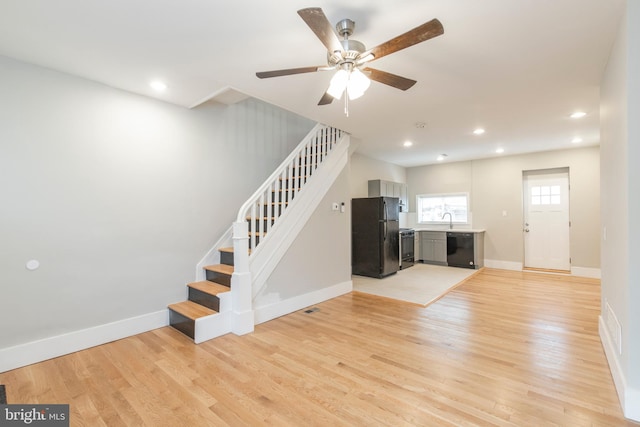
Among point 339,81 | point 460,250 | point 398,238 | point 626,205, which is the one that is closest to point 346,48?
point 339,81

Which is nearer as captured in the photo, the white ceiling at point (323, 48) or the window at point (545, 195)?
the white ceiling at point (323, 48)

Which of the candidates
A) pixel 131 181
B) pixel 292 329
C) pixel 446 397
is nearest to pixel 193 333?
pixel 292 329

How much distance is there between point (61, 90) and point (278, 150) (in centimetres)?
258

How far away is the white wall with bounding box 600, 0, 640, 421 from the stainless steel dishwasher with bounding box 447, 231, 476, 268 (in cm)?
423

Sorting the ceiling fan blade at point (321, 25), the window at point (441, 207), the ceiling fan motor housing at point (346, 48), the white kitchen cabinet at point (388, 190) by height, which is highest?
the ceiling fan motor housing at point (346, 48)

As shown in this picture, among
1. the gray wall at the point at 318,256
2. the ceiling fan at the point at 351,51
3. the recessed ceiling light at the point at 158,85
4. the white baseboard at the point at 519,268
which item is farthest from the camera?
the white baseboard at the point at 519,268

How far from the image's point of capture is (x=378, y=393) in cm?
204

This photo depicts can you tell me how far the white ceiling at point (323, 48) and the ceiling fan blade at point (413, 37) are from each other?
0.28m

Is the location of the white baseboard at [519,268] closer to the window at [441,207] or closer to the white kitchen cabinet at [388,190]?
the window at [441,207]

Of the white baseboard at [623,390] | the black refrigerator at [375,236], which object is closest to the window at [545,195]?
the black refrigerator at [375,236]

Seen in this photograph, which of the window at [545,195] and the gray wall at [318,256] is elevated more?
the window at [545,195]

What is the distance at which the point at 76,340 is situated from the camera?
106 inches

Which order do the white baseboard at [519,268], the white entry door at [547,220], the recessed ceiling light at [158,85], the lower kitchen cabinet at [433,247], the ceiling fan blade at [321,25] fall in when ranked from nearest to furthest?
the ceiling fan blade at [321,25], the recessed ceiling light at [158,85], the white baseboard at [519,268], the white entry door at [547,220], the lower kitchen cabinet at [433,247]

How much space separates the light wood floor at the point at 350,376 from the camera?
6.03 feet
